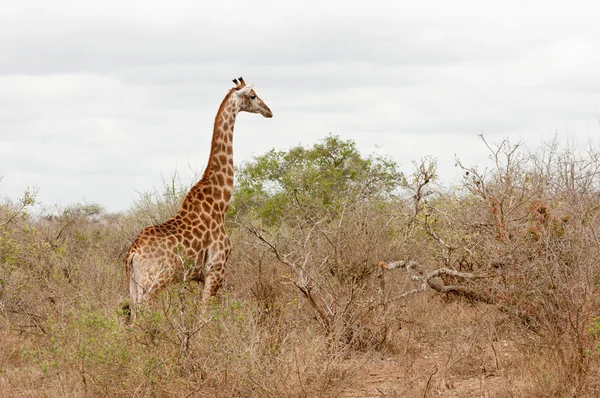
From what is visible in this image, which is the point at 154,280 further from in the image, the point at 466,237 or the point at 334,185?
the point at 334,185

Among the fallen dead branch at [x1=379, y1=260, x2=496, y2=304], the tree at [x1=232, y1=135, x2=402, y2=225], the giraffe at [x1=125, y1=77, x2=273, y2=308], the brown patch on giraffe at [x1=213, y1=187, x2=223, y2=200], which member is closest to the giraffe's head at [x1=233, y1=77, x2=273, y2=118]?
the giraffe at [x1=125, y1=77, x2=273, y2=308]

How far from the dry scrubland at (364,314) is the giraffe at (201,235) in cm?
27

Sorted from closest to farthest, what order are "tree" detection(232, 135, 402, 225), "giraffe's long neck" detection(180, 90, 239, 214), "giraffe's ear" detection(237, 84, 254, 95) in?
"giraffe's long neck" detection(180, 90, 239, 214)
"giraffe's ear" detection(237, 84, 254, 95)
"tree" detection(232, 135, 402, 225)

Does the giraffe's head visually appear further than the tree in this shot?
No

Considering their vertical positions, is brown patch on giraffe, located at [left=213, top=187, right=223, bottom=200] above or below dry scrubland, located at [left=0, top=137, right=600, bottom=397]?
above

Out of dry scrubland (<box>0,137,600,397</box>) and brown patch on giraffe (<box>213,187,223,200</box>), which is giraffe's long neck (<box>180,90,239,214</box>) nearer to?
brown patch on giraffe (<box>213,187,223,200</box>)

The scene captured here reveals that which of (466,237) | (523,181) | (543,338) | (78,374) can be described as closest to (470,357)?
(543,338)

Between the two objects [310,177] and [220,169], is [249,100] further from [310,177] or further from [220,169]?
[310,177]

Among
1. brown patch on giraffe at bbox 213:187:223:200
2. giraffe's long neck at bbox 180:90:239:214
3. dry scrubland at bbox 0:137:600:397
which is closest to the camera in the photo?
dry scrubland at bbox 0:137:600:397

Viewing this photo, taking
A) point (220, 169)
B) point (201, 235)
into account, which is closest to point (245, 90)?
point (220, 169)

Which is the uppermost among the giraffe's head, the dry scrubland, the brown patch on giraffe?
the giraffe's head

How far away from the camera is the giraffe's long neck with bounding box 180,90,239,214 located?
8789mm

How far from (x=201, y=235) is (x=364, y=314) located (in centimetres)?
185

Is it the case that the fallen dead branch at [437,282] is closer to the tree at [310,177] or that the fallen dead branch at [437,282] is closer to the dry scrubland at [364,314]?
the dry scrubland at [364,314]
